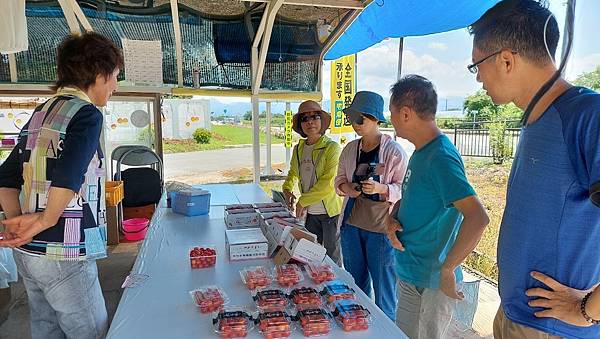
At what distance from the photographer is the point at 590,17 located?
4.94ft

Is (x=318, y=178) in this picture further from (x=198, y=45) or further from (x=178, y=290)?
(x=198, y=45)

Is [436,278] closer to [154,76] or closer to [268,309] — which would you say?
[268,309]

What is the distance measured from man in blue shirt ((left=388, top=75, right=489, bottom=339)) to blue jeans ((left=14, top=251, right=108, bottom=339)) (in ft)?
3.46

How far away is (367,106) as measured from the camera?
6.53 feet

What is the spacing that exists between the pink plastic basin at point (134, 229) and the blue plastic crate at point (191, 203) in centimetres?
190

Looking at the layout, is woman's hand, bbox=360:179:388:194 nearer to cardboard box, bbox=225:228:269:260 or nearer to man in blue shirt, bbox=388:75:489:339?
man in blue shirt, bbox=388:75:489:339

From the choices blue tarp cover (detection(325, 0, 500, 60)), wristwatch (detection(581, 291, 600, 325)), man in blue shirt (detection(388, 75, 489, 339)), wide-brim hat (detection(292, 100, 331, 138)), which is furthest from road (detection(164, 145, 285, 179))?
wristwatch (detection(581, 291, 600, 325))

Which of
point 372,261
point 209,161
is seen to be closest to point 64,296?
point 372,261

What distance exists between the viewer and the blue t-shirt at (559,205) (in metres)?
0.75

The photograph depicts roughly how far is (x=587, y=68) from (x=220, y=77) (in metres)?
3.11

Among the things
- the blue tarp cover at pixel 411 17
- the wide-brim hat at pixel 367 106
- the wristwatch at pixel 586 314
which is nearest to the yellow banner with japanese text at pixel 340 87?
the blue tarp cover at pixel 411 17

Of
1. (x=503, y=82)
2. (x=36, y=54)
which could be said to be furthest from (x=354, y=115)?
(x=36, y=54)

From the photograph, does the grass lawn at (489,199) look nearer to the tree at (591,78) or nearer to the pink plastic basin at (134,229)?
the tree at (591,78)

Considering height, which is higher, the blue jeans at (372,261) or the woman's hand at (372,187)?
the woman's hand at (372,187)
